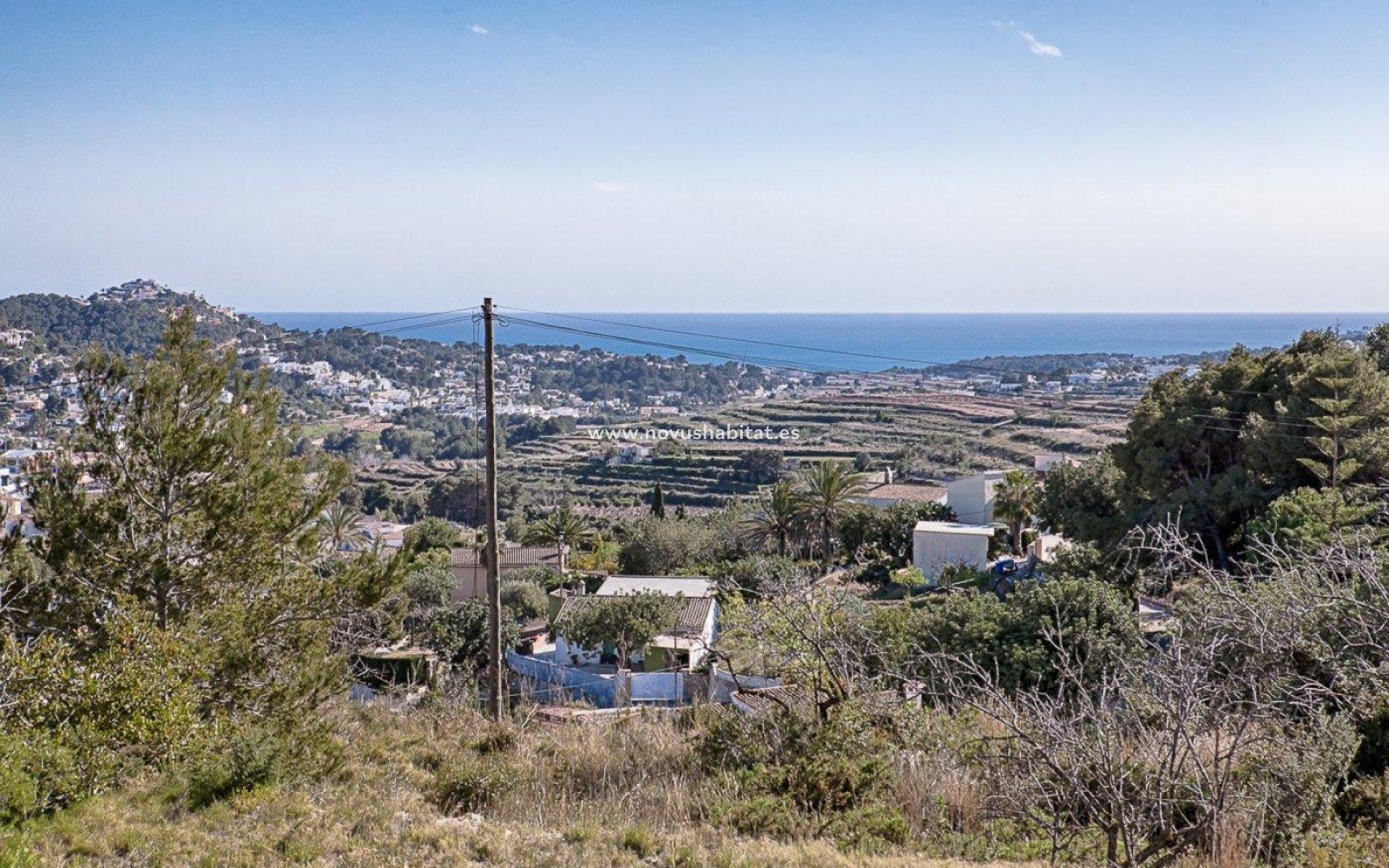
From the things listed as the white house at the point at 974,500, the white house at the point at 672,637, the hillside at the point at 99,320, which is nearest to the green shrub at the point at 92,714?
the white house at the point at 672,637

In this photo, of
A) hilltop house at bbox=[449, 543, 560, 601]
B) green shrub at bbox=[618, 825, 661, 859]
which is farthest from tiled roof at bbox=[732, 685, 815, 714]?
hilltop house at bbox=[449, 543, 560, 601]

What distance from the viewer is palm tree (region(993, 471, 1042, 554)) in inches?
1109

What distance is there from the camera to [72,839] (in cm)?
650

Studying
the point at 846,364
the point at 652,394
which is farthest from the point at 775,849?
the point at 846,364

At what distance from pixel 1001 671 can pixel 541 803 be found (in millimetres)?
7541

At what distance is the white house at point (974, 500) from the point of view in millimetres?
33906

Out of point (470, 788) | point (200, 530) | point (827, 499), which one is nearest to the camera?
point (470, 788)

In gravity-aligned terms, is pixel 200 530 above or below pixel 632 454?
above

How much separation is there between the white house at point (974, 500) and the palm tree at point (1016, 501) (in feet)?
12.6

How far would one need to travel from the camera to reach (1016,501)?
28.1 meters

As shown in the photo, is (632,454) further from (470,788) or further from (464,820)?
(464,820)

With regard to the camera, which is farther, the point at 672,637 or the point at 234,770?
the point at 672,637

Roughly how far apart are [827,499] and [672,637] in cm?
1184

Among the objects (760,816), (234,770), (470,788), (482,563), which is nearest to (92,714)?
(234,770)
